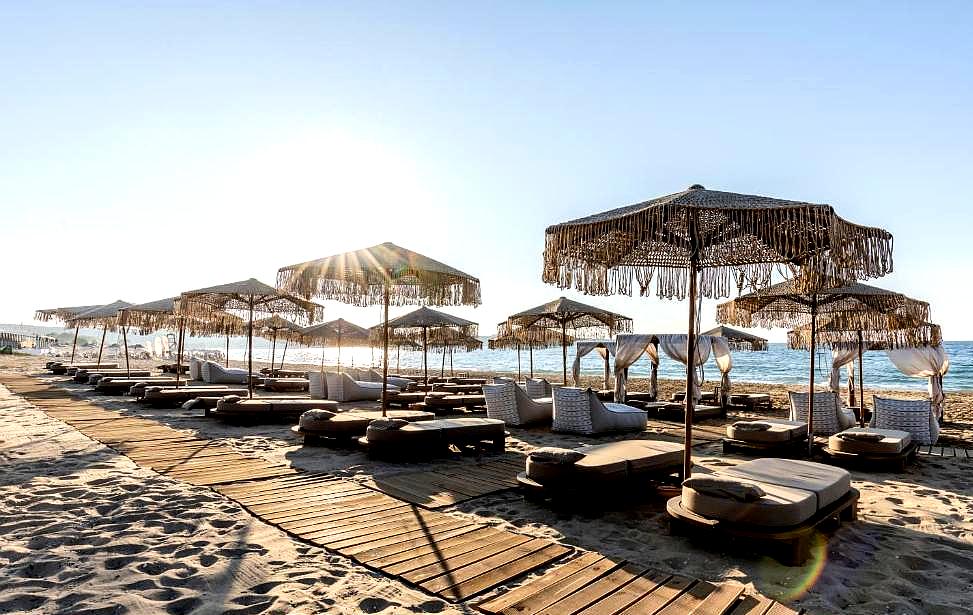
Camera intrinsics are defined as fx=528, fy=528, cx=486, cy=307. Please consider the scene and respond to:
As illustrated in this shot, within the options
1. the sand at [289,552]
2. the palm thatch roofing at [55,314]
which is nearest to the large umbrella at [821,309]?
the sand at [289,552]

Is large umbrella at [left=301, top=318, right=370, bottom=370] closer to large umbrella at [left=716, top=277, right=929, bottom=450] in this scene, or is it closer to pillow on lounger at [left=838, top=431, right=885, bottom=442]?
large umbrella at [left=716, top=277, right=929, bottom=450]

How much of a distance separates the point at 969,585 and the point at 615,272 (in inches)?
131

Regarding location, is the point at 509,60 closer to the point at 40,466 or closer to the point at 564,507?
the point at 564,507

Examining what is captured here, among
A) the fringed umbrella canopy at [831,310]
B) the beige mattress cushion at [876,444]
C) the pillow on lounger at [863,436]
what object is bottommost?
the beige mattress cushion at [876,444]

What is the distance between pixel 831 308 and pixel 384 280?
23.8ft

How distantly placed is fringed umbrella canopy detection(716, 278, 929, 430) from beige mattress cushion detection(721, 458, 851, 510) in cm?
275

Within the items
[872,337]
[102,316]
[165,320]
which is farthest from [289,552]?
[102,316]

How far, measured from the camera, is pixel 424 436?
6.53m

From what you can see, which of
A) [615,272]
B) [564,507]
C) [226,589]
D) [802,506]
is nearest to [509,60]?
[615,272]

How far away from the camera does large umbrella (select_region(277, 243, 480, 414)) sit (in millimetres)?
7066

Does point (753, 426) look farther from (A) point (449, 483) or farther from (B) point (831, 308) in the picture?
(A) point (449, 483)

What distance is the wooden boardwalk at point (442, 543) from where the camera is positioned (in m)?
2.77

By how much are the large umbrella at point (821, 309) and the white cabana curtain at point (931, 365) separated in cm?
170

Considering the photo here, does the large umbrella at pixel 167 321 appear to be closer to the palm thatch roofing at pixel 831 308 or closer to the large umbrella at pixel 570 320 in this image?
the large umbrella at pixel 570 320
